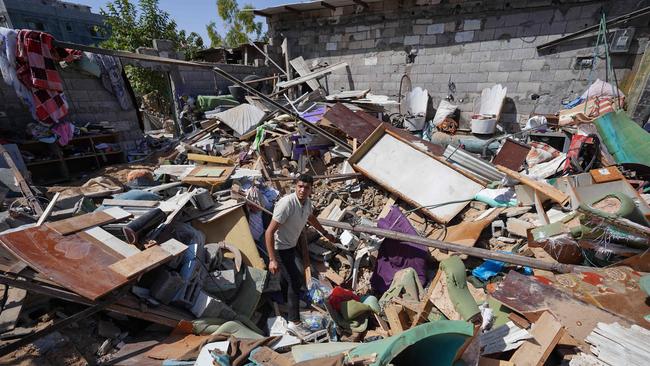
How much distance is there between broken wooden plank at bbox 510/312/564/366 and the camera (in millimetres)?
2154

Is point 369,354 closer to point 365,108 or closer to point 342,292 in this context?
point 342,292

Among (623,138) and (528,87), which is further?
(528,87)

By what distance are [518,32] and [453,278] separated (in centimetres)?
703

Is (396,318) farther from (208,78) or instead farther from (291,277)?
(208,78)

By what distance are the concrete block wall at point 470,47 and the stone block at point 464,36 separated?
2cm

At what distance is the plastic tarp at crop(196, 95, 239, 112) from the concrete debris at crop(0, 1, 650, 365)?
0.39 m

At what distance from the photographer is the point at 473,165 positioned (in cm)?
545

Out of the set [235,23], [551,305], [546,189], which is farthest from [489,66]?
[235,23]

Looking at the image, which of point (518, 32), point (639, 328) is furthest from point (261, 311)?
point (518, 32)

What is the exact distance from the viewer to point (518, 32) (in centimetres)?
711

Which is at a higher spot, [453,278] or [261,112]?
[261,112]

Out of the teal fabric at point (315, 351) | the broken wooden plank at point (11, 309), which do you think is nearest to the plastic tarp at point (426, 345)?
the teal fabric at point (315, 351)

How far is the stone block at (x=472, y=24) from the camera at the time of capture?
7.57 meters

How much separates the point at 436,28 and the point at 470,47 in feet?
3.70
